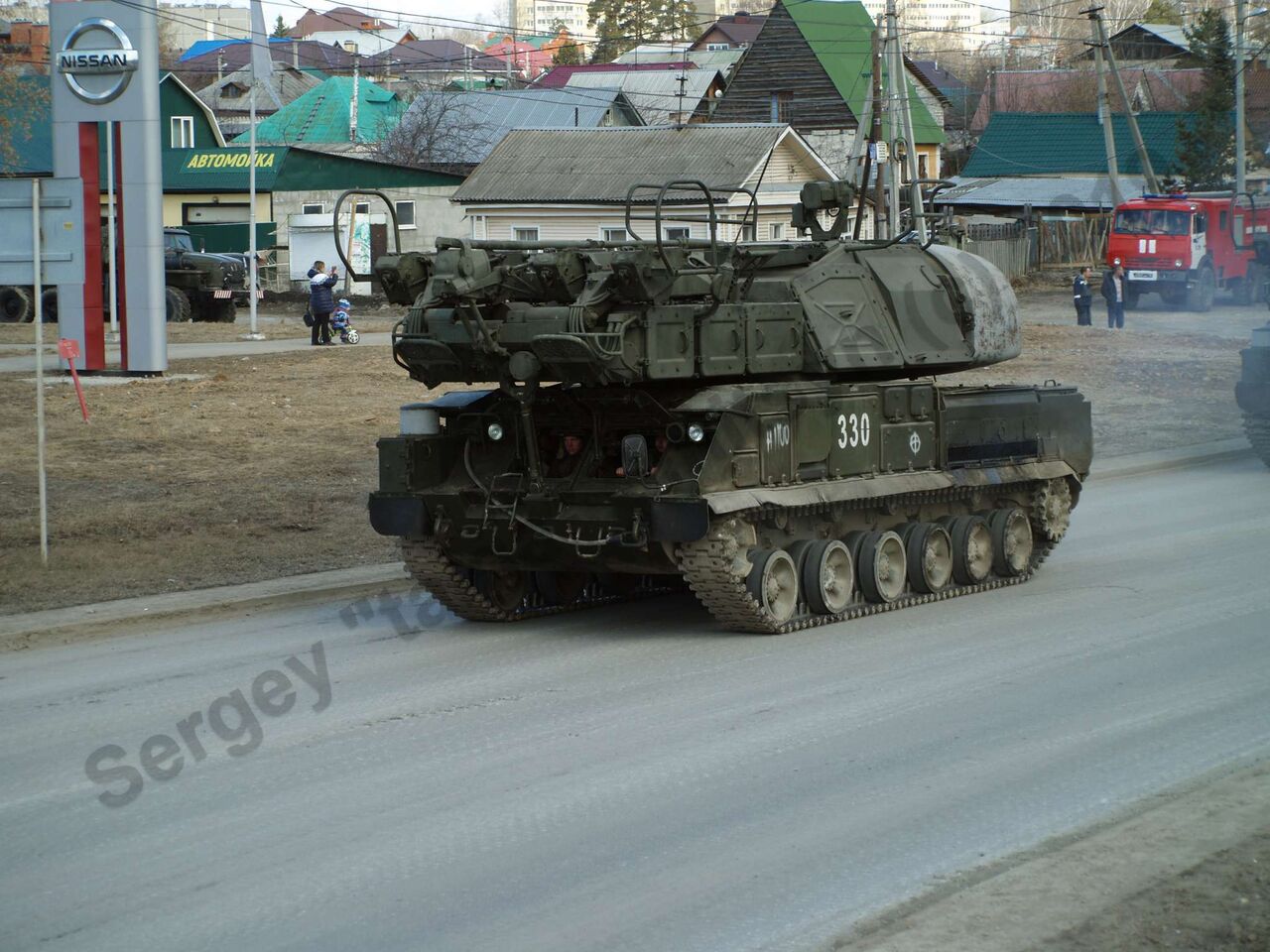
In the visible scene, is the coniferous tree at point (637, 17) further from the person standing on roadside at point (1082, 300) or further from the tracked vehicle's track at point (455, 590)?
the tracked vehicle's track at point (455, 590)

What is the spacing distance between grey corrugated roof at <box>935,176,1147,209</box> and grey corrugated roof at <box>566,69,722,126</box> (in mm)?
11451

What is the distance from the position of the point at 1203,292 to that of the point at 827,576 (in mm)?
36439

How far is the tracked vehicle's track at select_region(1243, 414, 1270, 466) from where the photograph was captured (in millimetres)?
19578

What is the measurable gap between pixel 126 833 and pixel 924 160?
6516cm

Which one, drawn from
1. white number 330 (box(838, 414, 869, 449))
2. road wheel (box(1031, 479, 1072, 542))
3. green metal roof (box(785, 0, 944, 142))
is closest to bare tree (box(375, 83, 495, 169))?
green metal roof (box(785, 0, 944, 142))

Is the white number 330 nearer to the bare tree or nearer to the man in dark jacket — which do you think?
the man in dark jacket

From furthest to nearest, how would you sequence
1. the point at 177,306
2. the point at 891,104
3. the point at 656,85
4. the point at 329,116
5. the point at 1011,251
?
the point at 329,116 < the point at 656,85 < the point at 1011,251 < the point at 177,306 < the point at 891,104

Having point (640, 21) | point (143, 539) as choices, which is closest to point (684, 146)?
point (143, 539)

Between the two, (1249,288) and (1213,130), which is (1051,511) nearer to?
(1249,288)

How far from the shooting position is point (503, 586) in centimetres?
1220

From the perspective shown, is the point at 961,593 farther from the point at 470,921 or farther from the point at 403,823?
the point at 470,921

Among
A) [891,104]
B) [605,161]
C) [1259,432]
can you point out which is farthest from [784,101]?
[1259,432]

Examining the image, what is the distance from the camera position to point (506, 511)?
11383 millimetres

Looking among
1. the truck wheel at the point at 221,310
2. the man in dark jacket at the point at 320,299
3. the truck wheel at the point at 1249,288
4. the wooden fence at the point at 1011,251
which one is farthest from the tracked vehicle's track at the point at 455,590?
Result: the wooden fence at the point at 1011,251
